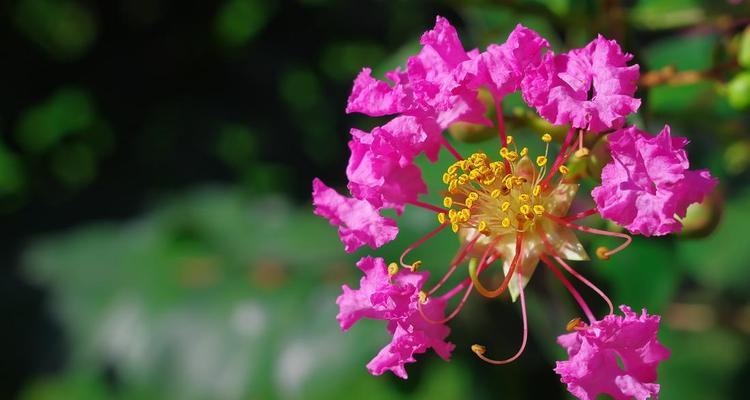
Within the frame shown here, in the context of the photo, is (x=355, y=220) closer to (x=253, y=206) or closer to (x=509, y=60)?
(x=509, y=60)

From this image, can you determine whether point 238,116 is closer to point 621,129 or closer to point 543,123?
point 543,123

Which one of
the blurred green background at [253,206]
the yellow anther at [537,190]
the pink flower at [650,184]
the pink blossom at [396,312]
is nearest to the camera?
the pink flower at [650,184]

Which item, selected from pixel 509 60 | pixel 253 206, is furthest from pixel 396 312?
pixel 253 206

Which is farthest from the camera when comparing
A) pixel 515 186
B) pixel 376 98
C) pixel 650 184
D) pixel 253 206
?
pixel 253 206

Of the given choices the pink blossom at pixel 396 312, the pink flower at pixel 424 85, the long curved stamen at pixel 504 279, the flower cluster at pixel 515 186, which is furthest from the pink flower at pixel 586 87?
the pink blossom at pixel 396 312

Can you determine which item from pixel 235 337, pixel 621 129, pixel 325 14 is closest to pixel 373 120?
pixel 325 14

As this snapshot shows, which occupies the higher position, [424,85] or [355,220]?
[424,85]

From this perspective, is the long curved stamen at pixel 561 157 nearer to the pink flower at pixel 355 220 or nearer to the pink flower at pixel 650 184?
the pink flower at pixel 650 184
